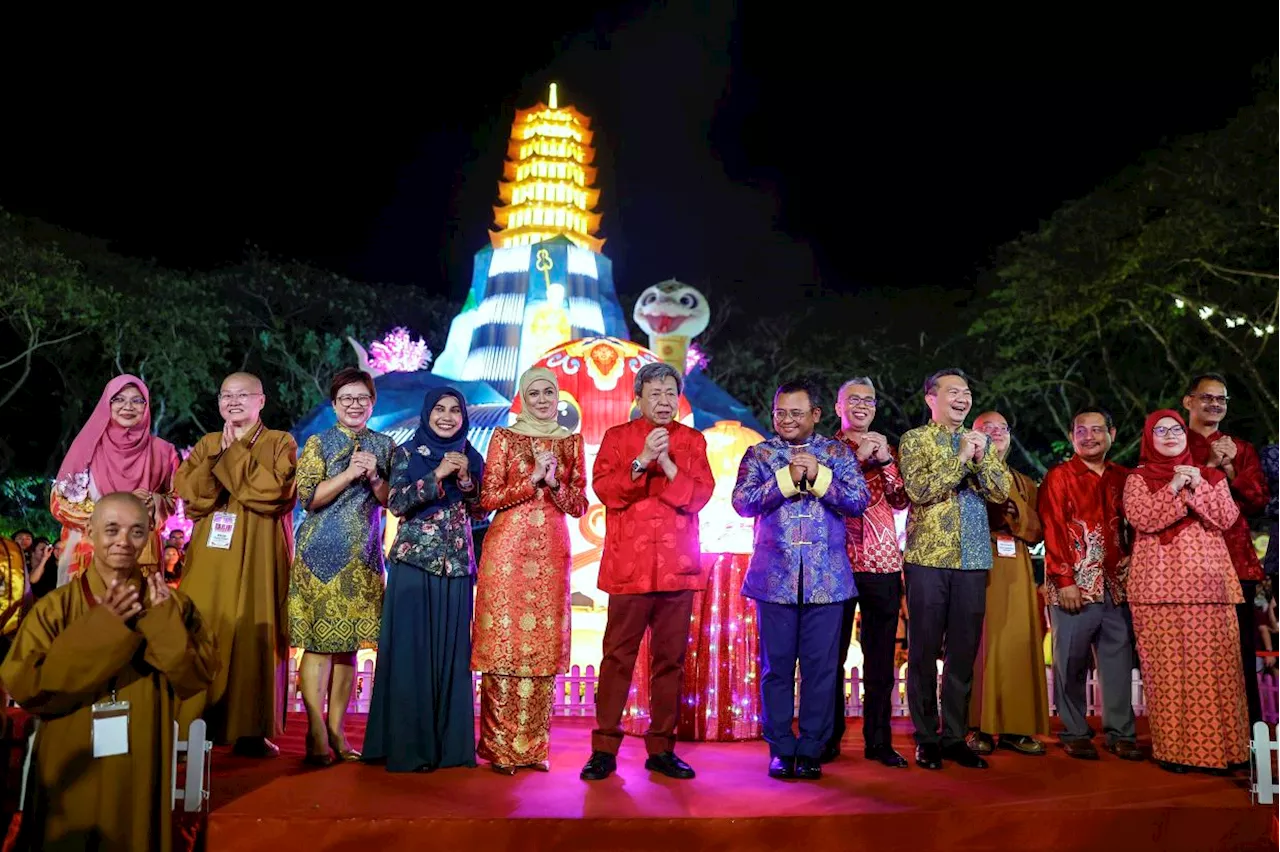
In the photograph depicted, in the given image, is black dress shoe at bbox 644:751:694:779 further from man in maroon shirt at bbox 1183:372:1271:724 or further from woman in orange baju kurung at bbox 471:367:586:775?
man in maroon shirt at bbox 1183:372:1271:724

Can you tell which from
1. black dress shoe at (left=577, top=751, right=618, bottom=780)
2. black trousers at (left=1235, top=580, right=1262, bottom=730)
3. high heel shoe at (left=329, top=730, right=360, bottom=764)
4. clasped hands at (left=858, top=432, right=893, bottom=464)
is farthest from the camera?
black trousers at (left=1235, top=580, right=1262, bottom=730)

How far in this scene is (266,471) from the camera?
441cm

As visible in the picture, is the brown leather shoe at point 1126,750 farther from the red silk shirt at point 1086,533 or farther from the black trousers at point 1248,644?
the red silk shirt at point 1086,533

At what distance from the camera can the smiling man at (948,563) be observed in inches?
172

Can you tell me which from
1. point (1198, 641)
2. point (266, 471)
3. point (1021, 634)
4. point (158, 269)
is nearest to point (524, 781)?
point (266, 471)

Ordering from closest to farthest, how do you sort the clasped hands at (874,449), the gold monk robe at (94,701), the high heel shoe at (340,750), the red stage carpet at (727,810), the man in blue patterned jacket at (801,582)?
the gold monk robe at (94,701), the red stage carpet at (727,810), the man in blue patterned jacket at (801,582), the high heel shoe at (340,750), the clasped hands at (874,449)

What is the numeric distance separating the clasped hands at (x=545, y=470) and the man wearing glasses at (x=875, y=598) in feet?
4.02

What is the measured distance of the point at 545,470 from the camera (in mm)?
4102

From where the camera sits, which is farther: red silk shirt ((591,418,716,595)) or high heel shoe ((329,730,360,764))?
high heel shoe ((329,730,360,764))

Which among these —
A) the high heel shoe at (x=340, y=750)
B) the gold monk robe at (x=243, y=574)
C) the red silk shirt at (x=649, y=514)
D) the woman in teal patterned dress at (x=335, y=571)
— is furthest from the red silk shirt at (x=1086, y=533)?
the gold monk robe at (x=243, y=574)

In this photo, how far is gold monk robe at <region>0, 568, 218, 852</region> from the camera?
298cm

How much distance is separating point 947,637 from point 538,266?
13839 millimetres

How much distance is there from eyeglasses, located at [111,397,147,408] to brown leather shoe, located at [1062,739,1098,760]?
424cm

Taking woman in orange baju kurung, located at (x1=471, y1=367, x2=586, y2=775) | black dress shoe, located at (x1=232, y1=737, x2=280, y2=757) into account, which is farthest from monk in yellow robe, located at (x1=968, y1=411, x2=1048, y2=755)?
black dress shoe, located at (x1=232, y1=737, x2=280, y2=757)
